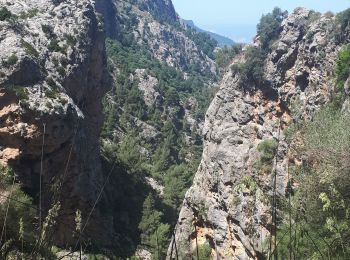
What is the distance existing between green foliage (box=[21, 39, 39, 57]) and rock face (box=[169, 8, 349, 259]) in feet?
58.1

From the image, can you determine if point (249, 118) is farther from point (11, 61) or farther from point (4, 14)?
point (4, 14)

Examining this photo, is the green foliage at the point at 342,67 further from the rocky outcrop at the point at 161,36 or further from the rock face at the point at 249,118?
the rocky outcrop at the point at 161,36

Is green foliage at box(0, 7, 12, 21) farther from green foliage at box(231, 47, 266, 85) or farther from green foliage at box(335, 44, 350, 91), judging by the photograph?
green foliage at box(335, 44, 350, 91)

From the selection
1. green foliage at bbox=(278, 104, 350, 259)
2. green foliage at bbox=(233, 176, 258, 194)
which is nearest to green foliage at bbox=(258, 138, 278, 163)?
green foliage at bbox=(233, 176, 258, 194)

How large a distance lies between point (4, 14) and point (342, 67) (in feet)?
91.4

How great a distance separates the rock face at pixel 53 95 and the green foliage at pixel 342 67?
19546mm

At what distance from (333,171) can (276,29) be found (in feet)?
97.8

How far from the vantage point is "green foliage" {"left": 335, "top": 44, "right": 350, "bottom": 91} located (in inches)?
1174

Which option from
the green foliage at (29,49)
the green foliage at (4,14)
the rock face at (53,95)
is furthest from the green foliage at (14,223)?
the green foliage at (4,14)

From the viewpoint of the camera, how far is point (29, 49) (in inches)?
1352

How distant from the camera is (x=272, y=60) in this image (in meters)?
38.9

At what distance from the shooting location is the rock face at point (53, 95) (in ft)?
101

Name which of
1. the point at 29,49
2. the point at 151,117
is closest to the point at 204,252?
the point at 29,49

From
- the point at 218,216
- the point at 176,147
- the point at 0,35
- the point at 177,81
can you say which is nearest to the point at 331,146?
the point at 218,216
